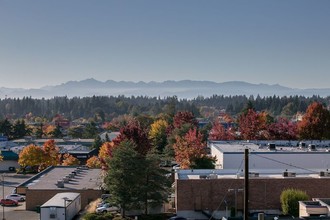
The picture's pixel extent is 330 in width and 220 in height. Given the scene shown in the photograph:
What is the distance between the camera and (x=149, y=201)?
34.6 meters

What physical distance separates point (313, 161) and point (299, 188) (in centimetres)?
1068

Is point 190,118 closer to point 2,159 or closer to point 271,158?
point 2,159

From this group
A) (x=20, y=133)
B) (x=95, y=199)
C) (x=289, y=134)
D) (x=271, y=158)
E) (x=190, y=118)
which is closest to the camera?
(x=95, y=199)

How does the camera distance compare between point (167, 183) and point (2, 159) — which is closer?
point (167, 183)

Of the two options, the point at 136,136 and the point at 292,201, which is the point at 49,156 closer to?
the point at 136,136

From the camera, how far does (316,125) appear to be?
214 feet

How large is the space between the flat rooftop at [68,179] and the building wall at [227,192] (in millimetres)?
10340

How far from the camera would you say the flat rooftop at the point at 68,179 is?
43.0 meters

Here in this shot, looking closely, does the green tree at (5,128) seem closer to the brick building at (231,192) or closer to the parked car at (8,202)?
the parked car at (8,202)

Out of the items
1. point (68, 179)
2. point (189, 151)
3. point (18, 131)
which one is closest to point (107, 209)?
point (68, 179)

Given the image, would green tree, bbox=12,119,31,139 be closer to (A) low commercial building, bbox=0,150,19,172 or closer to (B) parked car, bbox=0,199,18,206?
(A) low commercial building, bbox=0,150,19,172

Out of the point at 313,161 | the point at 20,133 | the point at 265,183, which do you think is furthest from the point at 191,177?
the point at 20,133

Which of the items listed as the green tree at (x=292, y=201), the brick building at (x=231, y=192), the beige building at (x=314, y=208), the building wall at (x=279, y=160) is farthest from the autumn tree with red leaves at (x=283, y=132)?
the beige building at (x=314, y=208)

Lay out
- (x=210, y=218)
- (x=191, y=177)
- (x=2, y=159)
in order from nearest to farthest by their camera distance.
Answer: (x=210, y=218), (x=191, y=177), (x=2, y=159)
